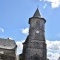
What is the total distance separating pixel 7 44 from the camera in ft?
256

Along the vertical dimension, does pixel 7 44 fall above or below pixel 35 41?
below

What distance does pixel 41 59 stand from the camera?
234 feet

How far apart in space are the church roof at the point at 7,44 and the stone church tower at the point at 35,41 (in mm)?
4294

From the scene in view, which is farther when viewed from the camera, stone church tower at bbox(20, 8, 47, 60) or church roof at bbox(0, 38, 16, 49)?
church roof at bbox(0, 38, 16, 49)

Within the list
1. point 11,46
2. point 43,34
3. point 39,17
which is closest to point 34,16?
point 39,17

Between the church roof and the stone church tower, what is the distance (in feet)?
14.1

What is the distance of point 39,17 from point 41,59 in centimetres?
1343

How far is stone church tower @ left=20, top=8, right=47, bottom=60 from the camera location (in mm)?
71562

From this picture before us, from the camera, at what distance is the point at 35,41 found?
72.9 m

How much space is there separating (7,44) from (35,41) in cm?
1039

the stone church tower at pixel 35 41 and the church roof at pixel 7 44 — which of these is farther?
the church roof at pixel 7 44

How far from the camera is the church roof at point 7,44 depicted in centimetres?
7700

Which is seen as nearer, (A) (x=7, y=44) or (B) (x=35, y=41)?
(B) (x=35, y=41)

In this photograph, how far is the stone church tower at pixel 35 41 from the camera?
71.6 meters
